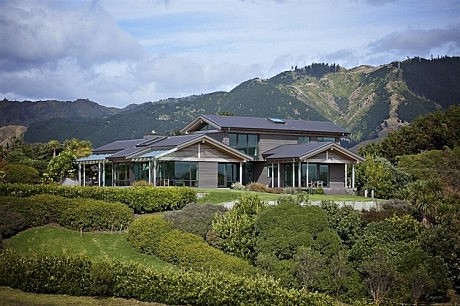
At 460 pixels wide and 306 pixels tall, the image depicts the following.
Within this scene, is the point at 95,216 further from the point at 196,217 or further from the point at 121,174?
the point at 121,174

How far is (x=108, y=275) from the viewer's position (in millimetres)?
21250

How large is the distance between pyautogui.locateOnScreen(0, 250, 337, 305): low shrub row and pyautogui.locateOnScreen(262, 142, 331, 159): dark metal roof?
2294cm

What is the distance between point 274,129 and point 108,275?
2865cm

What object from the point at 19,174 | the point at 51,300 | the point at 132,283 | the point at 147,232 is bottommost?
the point at 51,300

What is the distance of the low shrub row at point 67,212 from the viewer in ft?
92.4

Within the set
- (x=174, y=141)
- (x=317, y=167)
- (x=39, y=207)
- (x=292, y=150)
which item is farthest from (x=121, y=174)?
(x=39, y=207)

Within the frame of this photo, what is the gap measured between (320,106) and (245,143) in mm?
118053

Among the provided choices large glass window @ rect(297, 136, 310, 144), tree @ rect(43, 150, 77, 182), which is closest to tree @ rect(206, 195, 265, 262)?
large glass window @ rect(297, 136, 310, 144)

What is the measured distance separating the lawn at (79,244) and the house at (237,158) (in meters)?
13.2

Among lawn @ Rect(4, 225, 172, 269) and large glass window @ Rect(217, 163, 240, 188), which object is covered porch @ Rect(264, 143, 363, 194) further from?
lawn @ Rect(4, 225, 172, 269)

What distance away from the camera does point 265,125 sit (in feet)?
162

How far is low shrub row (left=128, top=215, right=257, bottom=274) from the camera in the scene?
24641mm

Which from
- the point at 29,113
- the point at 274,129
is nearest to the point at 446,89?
the point at 274,129

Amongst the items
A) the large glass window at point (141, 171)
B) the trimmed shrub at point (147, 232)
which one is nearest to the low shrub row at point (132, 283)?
the trimmed shrub at point (147, 232)
